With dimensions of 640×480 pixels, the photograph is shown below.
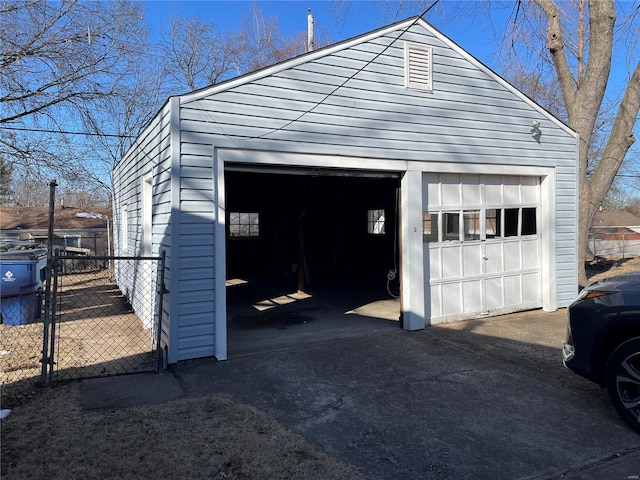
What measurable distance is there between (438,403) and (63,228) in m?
26.3

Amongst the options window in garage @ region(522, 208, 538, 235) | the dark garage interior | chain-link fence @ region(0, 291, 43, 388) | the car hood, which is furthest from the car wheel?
the dark garage interior

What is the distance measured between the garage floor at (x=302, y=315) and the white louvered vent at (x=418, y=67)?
12.5 feet

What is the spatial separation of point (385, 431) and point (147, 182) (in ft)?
18.4

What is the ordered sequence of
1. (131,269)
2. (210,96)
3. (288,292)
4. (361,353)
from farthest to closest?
(288,292), (131,269), (361,353), (210,96)

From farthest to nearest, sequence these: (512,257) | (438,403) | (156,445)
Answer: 1. (512,257)
2. (438,403)
3. (156,445)

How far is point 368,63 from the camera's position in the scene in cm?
638

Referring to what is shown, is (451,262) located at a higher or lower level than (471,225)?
lower

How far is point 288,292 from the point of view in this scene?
1159 centimetres

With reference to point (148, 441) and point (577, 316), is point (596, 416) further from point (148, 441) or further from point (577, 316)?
point (148, 441)

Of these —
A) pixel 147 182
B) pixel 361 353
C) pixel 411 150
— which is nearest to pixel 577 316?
pixel 361 353

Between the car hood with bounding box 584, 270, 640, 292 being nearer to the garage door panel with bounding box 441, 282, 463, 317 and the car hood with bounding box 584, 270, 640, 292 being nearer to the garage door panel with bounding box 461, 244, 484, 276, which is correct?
the garage door panel with bounding box 441, 282, 463, 317

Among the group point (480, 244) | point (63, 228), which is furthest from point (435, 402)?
point (63, 228)

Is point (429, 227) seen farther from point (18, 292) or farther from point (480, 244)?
point (18, 292)

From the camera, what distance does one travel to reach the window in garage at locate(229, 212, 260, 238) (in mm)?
16384
